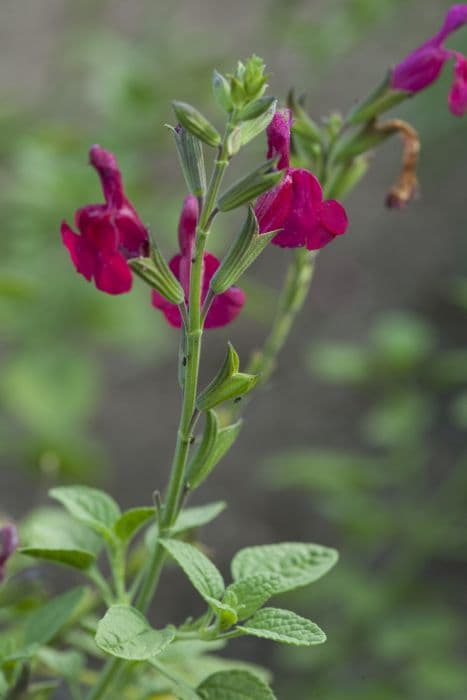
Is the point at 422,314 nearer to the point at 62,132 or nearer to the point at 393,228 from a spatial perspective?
the point at 393,228

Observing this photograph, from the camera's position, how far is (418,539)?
68.3 inches

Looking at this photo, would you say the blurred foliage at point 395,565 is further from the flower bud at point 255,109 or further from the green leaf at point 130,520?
the flower bud at point 255,109

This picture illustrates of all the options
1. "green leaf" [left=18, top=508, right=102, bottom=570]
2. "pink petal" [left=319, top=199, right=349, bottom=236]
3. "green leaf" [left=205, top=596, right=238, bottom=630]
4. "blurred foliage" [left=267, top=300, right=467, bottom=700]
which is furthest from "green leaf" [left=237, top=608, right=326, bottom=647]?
"blurred foliage" [left=267, top=300, right=467, bottom=700]

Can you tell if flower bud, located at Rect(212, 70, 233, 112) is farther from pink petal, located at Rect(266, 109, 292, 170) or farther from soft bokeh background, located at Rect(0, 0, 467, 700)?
soft bokeh background, located at Rect(0, 0, 467, 700)

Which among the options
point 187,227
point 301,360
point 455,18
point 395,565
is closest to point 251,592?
point 187,227

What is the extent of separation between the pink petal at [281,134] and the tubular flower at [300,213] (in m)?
0.02

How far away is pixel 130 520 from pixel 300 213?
22cm

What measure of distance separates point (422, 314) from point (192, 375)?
8.35 feet

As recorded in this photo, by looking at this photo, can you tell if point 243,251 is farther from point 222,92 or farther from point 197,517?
point 197,517

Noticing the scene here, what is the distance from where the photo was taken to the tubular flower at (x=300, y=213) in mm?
608

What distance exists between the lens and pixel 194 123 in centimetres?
55

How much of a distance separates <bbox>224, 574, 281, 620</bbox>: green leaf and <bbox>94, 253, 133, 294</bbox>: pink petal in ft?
0.63

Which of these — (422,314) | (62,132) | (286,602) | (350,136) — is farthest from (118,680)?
(422,314)

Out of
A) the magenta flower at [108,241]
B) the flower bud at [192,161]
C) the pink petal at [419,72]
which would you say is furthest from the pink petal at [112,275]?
the pink petal at [419,72]
